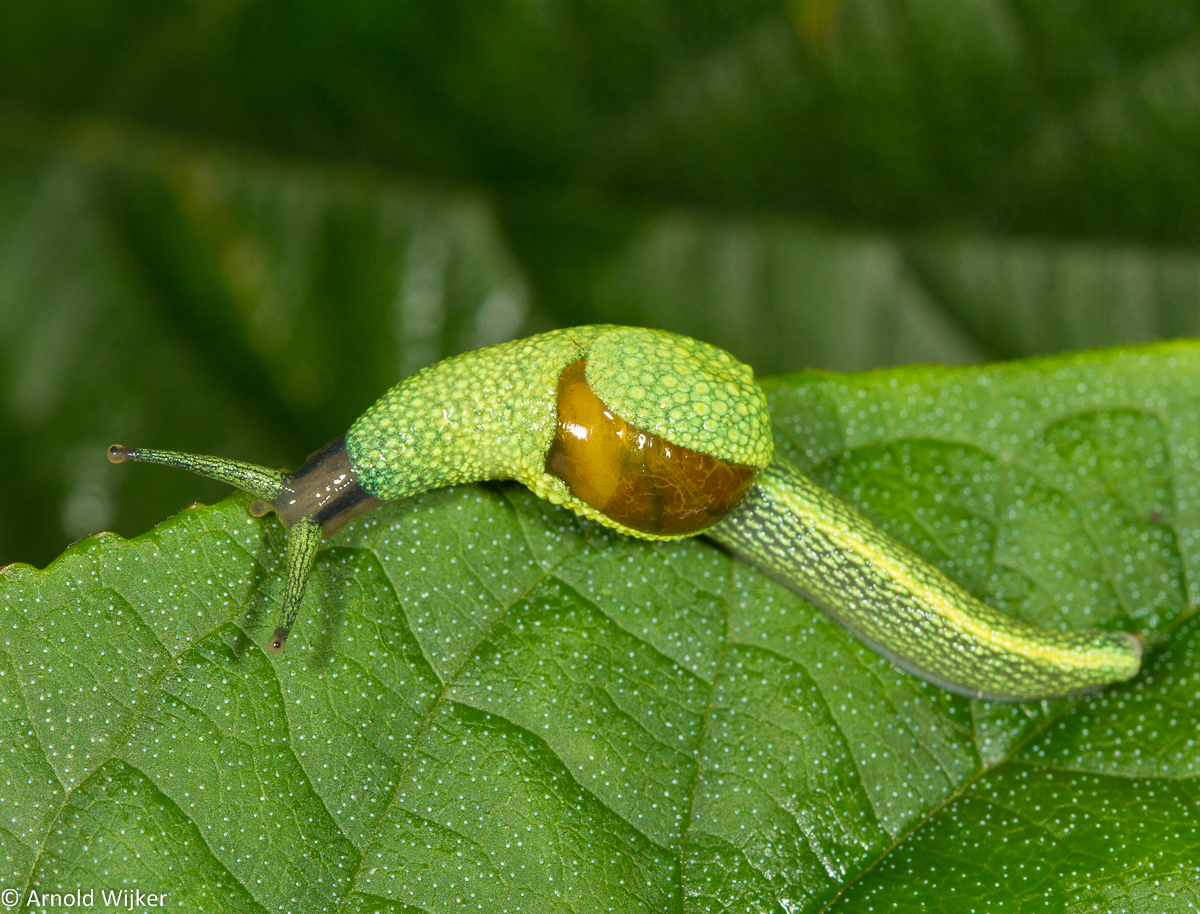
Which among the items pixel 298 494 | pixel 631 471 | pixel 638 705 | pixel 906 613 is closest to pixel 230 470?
pixel 298 494

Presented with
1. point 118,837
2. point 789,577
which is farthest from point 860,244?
point 118,837

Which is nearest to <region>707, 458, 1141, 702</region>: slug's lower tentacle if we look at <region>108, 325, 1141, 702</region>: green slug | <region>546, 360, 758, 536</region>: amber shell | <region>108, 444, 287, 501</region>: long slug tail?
<region>108, 325, 1141, 702</region>: green slug

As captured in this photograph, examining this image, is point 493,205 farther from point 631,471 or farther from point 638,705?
point 638,705

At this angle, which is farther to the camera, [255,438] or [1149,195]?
[255,438]

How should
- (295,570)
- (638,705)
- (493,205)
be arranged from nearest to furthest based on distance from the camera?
A: (295,570) < (638,705) < (493,205)

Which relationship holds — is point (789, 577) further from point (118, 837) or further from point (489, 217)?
point (489, 217)

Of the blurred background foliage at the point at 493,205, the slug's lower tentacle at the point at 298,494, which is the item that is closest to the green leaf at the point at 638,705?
the slug's lower tentacle at the point at 298,494
